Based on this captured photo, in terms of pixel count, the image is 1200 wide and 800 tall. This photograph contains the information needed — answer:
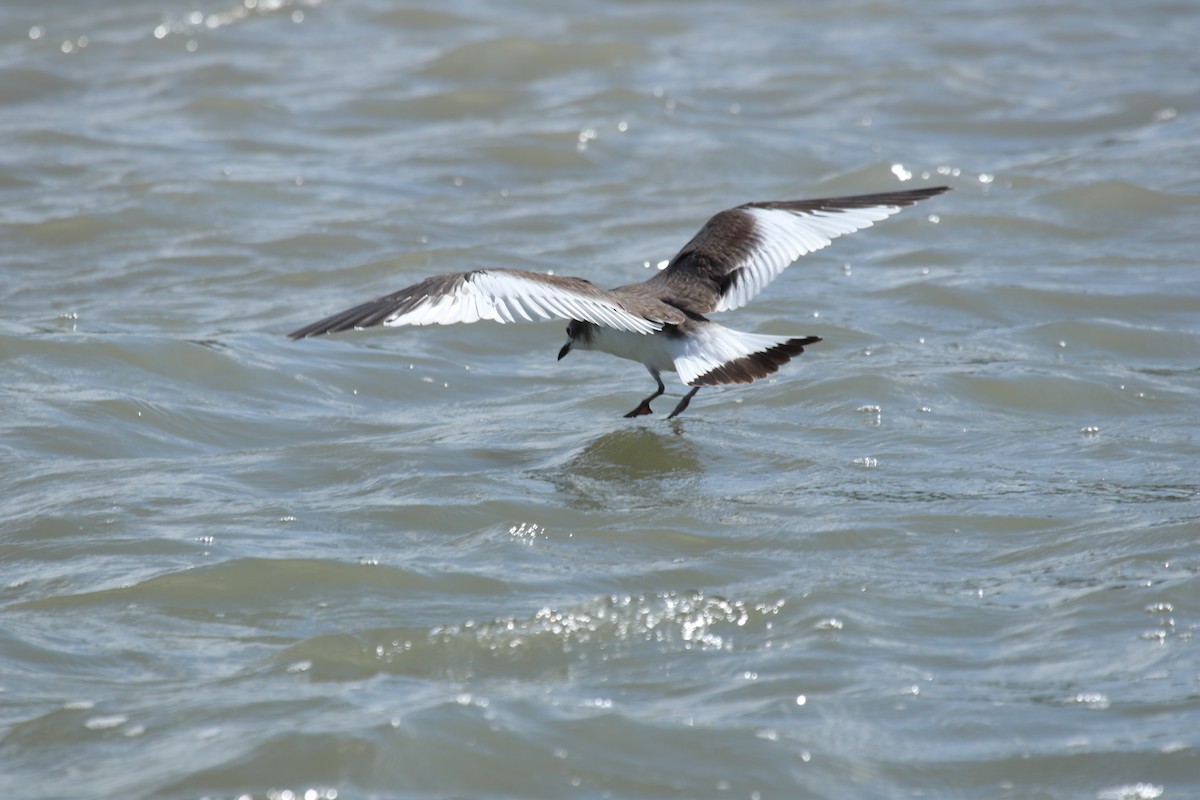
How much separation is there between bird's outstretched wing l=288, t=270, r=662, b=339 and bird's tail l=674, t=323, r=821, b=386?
26 centimetres

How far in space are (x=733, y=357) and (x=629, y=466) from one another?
732mm

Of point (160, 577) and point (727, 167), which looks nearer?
point (160, 577)

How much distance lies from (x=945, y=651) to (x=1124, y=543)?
49.3 inches

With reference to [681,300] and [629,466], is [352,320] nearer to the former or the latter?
[629,466]

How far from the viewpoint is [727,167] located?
1281 cm

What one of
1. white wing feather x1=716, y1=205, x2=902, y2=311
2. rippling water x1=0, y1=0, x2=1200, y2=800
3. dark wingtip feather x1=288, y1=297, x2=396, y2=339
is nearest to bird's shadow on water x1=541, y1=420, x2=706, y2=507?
rippling water x1=0, y1=0, x2=1200, y2=800

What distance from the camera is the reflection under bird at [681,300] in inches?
245

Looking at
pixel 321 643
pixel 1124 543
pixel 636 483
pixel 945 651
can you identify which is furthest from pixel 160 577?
pixel 1124 543

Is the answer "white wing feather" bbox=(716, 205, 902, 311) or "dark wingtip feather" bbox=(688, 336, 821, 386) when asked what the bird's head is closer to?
"white wing feather" bbox=(716, 205, 902, 311)

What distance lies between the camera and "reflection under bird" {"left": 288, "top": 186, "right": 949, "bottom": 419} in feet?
20.4

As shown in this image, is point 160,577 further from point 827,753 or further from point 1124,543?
point 1124,543

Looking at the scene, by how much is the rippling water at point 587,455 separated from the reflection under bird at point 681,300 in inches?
19.1

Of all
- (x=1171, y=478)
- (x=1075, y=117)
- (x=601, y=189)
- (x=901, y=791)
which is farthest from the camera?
(x=1075, y=117)

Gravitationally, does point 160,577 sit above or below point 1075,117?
below
